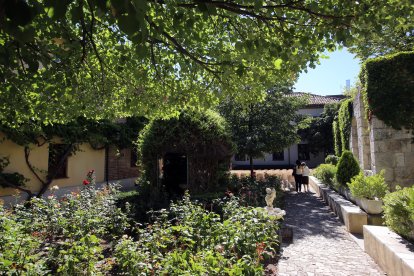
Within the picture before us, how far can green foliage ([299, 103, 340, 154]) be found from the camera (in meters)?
29.1

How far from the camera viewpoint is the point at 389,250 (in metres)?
4.28

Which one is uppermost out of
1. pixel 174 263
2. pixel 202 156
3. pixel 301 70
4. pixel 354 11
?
pixel 354 11

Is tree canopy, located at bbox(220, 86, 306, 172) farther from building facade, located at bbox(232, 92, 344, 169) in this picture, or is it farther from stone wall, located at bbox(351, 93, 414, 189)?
building facade, located at bbox(232, 92, 344, 169)

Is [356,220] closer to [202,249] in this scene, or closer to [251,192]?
[251,192]

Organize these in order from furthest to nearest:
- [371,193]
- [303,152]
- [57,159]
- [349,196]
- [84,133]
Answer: [303,152] < [84,133] < [57,159] < [349,196] < [371,193]

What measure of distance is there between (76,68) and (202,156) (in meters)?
5.97

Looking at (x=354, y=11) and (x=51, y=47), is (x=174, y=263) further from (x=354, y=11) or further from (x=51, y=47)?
(x=354, y=11)

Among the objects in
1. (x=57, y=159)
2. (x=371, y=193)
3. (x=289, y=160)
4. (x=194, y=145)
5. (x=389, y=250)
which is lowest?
(x=389, y=250)

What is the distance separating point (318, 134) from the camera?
2914cm

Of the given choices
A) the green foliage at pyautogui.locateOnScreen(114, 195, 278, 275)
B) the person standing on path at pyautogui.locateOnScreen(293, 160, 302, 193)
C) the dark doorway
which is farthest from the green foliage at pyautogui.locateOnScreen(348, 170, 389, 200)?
the person standing on path at pyautogui.locateOnScreen(293, 160, 302, 193)

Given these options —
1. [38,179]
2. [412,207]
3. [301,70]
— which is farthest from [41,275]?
[38,179]

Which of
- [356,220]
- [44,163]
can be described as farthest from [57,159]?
[356,220]

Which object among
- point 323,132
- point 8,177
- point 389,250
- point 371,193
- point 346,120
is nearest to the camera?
point 389,250

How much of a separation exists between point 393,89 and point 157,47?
22.9ft
